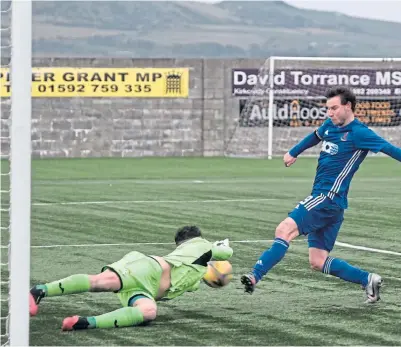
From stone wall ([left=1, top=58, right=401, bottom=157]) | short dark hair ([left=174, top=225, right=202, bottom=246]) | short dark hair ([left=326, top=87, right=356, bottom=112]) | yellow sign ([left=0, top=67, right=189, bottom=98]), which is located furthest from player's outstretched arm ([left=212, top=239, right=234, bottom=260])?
yellow sign ([left=0, top=67, right=189, bottom=98])

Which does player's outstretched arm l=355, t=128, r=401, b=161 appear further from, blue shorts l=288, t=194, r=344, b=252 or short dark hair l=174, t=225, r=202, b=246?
short dark hair l=174, t=225, r=202, b=246

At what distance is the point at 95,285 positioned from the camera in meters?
9.03

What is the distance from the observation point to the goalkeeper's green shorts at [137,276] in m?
9.02

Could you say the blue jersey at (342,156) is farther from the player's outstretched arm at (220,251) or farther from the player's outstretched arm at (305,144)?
the player's outstretched arm at (220,251)

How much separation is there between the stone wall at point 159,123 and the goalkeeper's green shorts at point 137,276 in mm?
25929

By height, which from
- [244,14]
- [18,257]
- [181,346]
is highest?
[244,14]

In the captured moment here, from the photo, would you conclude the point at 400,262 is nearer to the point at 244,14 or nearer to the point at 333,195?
the point at 333,195

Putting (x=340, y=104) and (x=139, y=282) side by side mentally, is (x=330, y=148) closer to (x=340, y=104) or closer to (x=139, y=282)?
(x=340, y=104)

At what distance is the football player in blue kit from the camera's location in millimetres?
10180

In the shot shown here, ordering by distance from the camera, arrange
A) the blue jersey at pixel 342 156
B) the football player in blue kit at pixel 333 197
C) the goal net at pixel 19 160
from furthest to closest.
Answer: the blue jersey at pixel 342 156 → the football player in blue kit at pixel 333 197 → the goal net at pixel 19 160

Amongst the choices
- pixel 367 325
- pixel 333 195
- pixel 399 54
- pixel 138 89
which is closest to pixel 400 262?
pixel 333 195

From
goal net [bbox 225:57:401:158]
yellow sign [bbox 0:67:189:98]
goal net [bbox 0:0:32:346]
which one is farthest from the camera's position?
goal net [bbox 225:57:401:158]

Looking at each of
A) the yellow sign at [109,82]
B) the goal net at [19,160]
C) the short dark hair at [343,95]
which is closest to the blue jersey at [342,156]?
the short dark hair at [343,95]

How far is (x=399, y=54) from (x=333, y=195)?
397 feet
